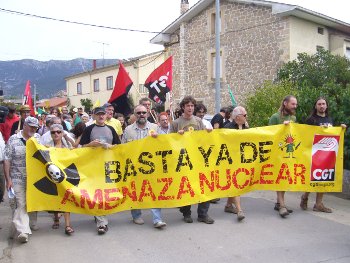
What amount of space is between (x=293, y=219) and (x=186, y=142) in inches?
78.2

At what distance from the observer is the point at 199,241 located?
18.9 feet

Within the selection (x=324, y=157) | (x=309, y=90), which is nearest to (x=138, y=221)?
(x=324, y=157)

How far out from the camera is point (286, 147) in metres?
7.11

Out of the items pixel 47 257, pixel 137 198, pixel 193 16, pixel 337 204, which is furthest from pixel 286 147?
pixel 193 16

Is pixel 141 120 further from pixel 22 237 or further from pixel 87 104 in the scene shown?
pixel 87 104

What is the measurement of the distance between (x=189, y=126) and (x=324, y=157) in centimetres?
227

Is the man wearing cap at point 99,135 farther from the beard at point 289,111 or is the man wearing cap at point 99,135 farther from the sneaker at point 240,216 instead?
the beard at point 289,111

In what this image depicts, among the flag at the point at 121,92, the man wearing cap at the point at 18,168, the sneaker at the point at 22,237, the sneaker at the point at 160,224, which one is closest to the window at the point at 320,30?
the flag at the point at 121,92

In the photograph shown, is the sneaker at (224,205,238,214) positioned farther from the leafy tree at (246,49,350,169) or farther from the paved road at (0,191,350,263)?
the leafy tree at (246,49,350,169)

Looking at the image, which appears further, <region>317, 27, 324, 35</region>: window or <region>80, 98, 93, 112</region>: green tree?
<region>80, 98, 93, 112</region>: green tree

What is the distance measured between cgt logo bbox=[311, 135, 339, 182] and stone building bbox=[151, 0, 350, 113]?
14.8 m

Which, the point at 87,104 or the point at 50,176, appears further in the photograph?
the point at 87,104

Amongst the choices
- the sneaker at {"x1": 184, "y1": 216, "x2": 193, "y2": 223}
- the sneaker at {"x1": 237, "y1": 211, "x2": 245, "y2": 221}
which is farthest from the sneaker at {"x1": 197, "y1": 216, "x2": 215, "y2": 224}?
the sneaker at {"x1": 237, "y1": 211, "x2": 245, "y2": 221}

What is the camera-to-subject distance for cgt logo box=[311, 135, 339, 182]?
7.19m
